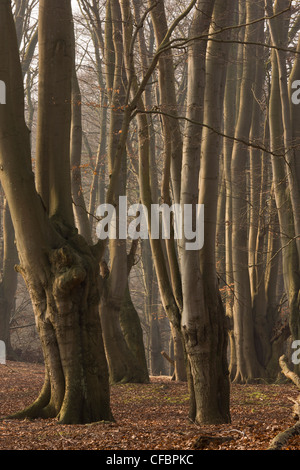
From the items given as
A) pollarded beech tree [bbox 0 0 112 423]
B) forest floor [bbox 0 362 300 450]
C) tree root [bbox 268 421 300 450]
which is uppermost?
pollarded beech tree [bbox 0 0 112 423]

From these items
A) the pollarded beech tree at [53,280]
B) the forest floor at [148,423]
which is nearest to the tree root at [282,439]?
the forest floor at [148,423]

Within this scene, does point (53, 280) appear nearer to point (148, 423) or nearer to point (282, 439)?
point (148, 423)

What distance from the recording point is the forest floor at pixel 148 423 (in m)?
5.02

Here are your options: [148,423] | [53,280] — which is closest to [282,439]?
[148,423]

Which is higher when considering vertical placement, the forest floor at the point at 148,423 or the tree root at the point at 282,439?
the tree root at the point at 282,439

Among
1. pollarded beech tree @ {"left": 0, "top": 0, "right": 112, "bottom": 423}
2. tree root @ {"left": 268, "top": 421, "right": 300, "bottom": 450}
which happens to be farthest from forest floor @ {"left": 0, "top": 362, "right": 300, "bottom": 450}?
pollarded beech tree @ {"left": 0, "top": 0, "right": 112, "bottom": 423}

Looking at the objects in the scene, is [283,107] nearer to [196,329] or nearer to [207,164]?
[207,164]

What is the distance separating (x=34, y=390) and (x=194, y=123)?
253 inches

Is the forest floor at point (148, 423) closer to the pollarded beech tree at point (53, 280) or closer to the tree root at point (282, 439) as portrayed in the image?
the tree root at point (282, 439)

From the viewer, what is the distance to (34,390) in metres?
11.1

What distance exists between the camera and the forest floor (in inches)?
198

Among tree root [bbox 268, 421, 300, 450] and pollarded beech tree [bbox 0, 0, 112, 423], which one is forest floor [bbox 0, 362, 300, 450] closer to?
tree root [bbox 268, 421, 300, 450]
